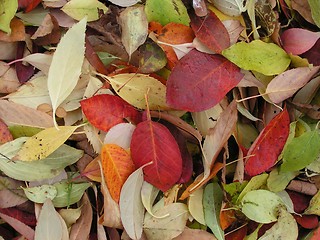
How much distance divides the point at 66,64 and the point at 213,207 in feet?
0.76

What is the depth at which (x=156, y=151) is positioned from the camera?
0.60 m

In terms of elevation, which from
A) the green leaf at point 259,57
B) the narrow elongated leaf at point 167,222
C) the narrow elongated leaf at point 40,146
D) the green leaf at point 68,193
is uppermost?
the green leaf at point 259,57

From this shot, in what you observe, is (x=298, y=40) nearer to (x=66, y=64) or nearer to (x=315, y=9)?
(x=315, y=9)

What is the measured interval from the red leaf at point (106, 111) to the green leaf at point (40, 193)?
3.5 inches

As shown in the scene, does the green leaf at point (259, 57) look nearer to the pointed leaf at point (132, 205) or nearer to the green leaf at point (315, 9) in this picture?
the green leaf at point (315, 9)

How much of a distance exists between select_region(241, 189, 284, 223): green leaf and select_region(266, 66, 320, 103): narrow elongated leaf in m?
0.11

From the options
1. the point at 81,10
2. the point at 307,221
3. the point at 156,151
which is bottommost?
the point at 307,221

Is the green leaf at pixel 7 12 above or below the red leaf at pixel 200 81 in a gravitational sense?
above

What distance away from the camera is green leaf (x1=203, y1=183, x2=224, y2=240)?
619 millimetres

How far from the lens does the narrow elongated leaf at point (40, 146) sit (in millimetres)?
598

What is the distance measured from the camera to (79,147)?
0.63m

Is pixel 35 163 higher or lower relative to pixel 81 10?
lower

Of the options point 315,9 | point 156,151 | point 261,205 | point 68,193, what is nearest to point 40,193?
point 68,193

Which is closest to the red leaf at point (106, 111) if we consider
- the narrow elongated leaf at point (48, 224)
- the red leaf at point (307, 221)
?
the narrow elongated leaf at point (48, 224)
